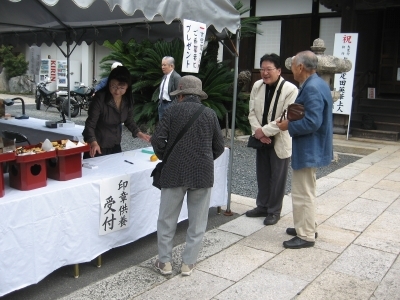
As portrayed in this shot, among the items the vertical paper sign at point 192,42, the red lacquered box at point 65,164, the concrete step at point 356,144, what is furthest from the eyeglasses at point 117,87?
the concrete step at point 356,144

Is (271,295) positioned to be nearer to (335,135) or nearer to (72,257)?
(72,257)

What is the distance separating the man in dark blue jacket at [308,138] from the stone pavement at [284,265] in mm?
350

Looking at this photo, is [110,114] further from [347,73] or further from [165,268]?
[347,73]

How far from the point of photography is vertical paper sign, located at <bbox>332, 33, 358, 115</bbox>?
1037 cm

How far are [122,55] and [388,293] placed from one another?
976 cm

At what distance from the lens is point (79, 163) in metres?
3.43

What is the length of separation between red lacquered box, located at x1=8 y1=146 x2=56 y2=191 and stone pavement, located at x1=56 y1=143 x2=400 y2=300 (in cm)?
87

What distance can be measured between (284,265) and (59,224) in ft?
6.32

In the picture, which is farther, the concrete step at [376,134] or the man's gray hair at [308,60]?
the concrete step at [376,134]

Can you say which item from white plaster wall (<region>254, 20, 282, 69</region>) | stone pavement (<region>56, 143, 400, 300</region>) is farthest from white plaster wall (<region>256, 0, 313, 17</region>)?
stone pavement (<region>56, 143, 400, 300</region>)

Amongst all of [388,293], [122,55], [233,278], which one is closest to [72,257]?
[233,278]

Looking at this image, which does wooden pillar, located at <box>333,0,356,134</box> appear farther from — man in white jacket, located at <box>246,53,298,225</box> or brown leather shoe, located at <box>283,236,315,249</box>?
brown leather shoe, located at <box>283,236,315,249</box>

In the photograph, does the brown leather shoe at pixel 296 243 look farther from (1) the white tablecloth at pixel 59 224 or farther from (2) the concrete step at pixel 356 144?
(2) the concrete step at pixel 356 144

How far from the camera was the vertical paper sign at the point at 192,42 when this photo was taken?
390cm
